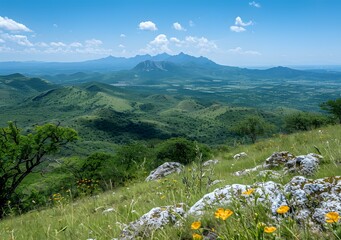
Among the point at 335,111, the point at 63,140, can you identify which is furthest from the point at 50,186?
the point at 335,111

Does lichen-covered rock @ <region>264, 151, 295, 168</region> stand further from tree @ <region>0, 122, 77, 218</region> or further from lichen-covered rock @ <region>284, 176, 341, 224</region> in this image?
tree @ <region>0, 122, 77, 218</region>

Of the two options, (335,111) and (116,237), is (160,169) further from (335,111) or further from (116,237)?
(335,111)

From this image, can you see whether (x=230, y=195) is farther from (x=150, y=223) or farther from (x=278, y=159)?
(x=278, y=159)

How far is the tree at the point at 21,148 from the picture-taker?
22.4 metres

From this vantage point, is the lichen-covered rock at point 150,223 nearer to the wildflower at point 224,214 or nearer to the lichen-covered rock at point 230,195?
the lichen-covered rock at point 230,195

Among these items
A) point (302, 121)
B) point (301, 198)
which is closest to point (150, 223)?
point (301, 198)

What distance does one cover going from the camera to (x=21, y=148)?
23.8 m

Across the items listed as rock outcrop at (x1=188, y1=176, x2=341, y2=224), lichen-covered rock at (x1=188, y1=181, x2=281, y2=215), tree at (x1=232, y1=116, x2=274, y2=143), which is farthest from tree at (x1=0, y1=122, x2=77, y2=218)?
tree at (x1=232, y1=116, x2=274, y2=143)

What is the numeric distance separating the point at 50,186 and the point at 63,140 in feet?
36.4

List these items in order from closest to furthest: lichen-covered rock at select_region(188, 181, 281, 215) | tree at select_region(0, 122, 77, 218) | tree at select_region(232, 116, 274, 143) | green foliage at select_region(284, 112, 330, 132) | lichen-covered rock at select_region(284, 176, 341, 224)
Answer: lichen-covered rock at select_region(284, 176, 341, 224)
lichen-covered rock at select_region(188, 181, 281, 215)
tree at select_region(0, 122, 77, 218)
tree at select_region(232, 116, 274, 143)
green foliage at select_region(284, 112, 330, 132)

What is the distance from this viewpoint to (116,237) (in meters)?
3.24

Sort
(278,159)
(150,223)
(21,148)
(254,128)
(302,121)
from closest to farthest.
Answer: (150,223) → (278,159) → (21,148) → (254,128) → (302,121)

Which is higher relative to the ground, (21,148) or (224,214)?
(224,214)

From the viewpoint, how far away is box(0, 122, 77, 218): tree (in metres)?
22.4
